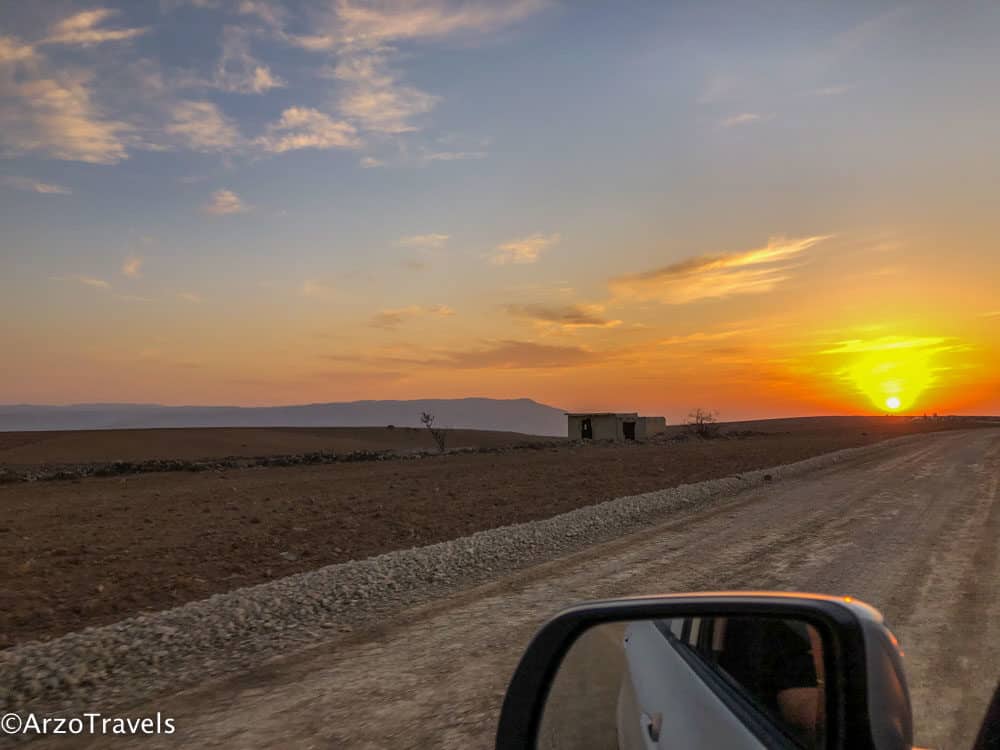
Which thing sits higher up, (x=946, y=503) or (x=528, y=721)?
(x=528, y=721)

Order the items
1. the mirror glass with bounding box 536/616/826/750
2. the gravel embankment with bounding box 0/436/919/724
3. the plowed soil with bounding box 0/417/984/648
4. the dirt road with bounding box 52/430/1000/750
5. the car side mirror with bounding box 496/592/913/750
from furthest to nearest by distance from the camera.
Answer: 1. the plowed soil with bounding box 0/417/984/648
2. the gravel embankment with bounding box 0/436/919/724
3. the dirt road with bounding box 52/430/1000/750
4. the mirror glass with bounding box 536/616/826/750
5. the car side mirror with bounding box 496/592/913/750

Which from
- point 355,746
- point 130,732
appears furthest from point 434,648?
point 130,732

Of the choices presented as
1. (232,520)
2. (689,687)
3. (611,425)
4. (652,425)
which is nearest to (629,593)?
(689,687)

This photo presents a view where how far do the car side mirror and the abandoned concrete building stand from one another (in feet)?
213

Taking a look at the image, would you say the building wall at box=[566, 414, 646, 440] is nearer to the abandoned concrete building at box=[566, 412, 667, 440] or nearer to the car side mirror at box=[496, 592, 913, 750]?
the abandoned concrete building at box=[566, 412, 667, 440]

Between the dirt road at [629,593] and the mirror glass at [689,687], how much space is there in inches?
105

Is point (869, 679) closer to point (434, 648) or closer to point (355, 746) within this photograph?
point (355, 746)

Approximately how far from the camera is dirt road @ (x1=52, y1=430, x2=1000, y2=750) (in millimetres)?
4875

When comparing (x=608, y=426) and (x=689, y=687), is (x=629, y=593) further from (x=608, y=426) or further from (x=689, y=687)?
(x=608, y=426)

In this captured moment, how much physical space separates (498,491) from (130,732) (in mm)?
17665

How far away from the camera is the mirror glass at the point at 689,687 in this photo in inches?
62.4

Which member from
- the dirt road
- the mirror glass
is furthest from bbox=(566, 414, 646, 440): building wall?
the mirror glass

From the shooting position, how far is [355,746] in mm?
4582

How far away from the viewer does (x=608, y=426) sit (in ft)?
224
